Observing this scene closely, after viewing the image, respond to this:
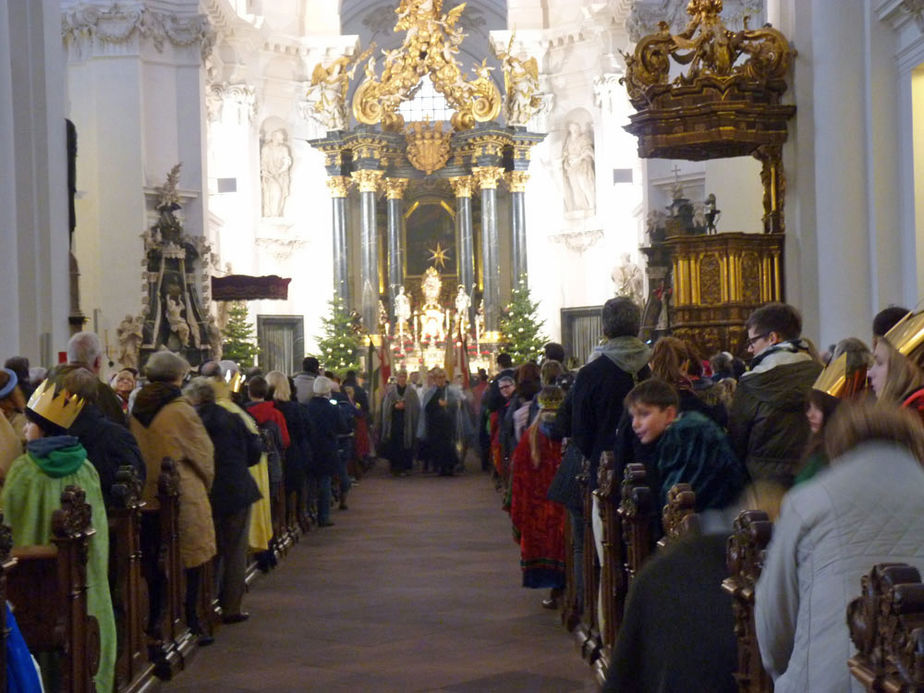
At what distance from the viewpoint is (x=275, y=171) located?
33.5 metres

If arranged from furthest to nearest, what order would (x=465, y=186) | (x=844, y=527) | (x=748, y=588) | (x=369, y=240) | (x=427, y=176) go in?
1. (x=427, y=176)
2. (x=465, y=186)
3. (x=369, y=240)
4. (x=748, y=588)
5. (x=844, y=527)

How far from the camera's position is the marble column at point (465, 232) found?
3428 centimetres

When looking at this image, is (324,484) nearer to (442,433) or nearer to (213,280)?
(442,433)

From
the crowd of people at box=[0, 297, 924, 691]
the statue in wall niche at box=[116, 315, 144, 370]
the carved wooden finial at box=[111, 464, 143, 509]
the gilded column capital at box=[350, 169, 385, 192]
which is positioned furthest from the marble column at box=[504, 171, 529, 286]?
the carved wooden finial at box=[111, 464, 143, 509]

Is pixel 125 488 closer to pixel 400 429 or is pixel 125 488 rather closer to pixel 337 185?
pixel 400 429

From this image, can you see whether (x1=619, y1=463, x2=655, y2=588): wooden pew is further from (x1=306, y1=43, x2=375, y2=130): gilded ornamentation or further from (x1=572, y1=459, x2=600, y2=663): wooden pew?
(x1=306, y1=43, x2=375, y2=130): gilded ornamentation

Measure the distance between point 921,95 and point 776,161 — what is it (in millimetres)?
2310

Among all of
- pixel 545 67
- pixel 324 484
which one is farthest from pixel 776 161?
pixel 545 67

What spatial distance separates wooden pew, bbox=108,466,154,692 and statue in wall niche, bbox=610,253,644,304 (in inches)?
864

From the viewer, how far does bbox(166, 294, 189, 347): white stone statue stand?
2202 cm

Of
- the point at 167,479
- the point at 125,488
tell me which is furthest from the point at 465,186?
the point at 125,488

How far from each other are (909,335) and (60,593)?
3542 millimetres

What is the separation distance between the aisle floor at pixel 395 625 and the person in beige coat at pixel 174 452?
0.67 meters

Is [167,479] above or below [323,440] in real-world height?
above
